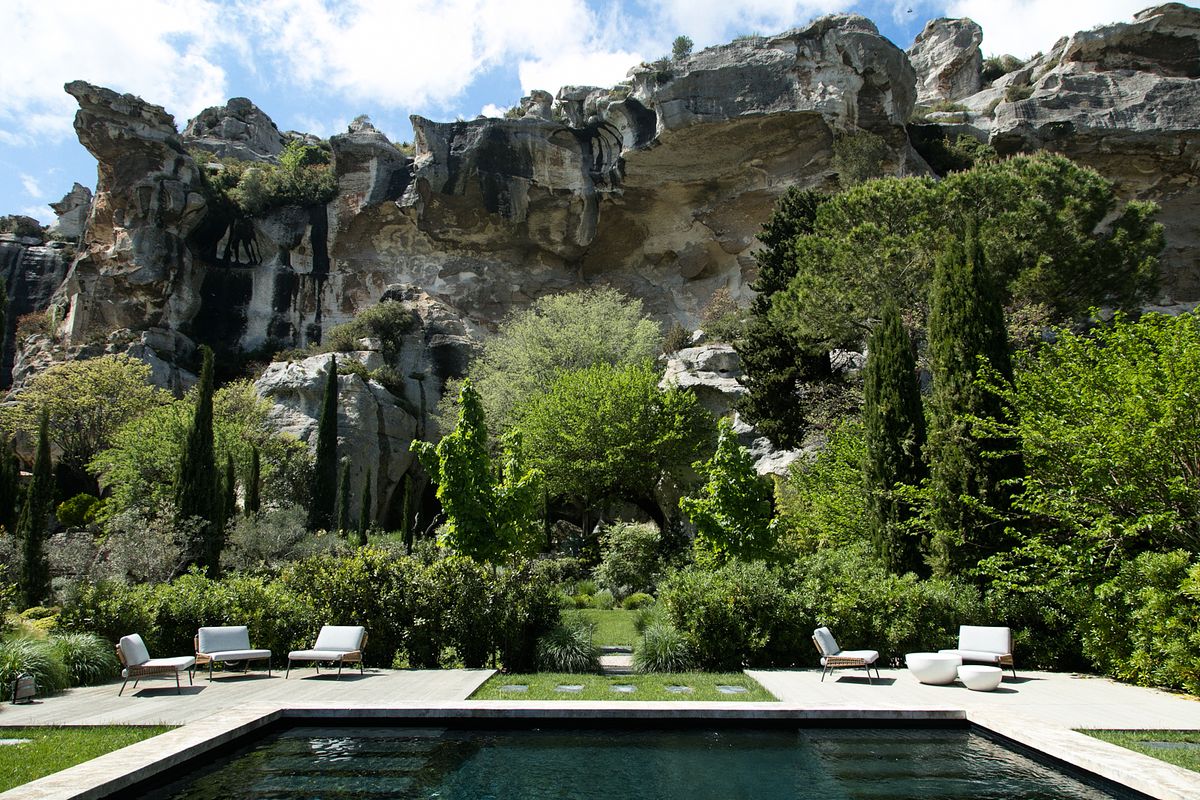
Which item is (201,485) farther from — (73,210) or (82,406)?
(73,210)

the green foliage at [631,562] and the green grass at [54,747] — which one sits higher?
the green foliage at [631,562]

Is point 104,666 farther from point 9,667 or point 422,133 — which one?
point 422,133

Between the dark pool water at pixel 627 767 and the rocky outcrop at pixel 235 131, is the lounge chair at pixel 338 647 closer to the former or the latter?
the dark pool water at pixel 627 767

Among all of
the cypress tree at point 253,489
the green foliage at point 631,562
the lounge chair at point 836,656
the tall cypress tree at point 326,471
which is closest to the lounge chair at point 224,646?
the lounge chair at point 836,656

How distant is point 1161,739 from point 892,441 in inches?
311

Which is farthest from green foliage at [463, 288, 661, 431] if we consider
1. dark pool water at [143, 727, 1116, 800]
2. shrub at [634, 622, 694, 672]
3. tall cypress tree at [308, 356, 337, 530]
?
dark pool water at [143, 727, 1116, 800]

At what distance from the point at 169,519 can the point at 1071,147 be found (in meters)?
41.1

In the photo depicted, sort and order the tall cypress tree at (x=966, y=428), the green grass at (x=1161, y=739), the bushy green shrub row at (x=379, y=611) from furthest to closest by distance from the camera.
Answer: the tall cypress tree at (x=966, y=428) < the bushy green shrub row at (x=379, y=611) < the green grass at (x=1161, y=739)

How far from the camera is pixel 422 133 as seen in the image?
1662 inches

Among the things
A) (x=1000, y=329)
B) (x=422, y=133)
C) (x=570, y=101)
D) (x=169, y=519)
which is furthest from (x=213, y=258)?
(x=1000, y=329)

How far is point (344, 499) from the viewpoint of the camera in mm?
30719

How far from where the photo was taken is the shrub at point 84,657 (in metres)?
10.3

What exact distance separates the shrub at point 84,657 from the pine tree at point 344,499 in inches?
719

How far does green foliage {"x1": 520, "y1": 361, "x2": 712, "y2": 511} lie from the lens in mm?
26406
